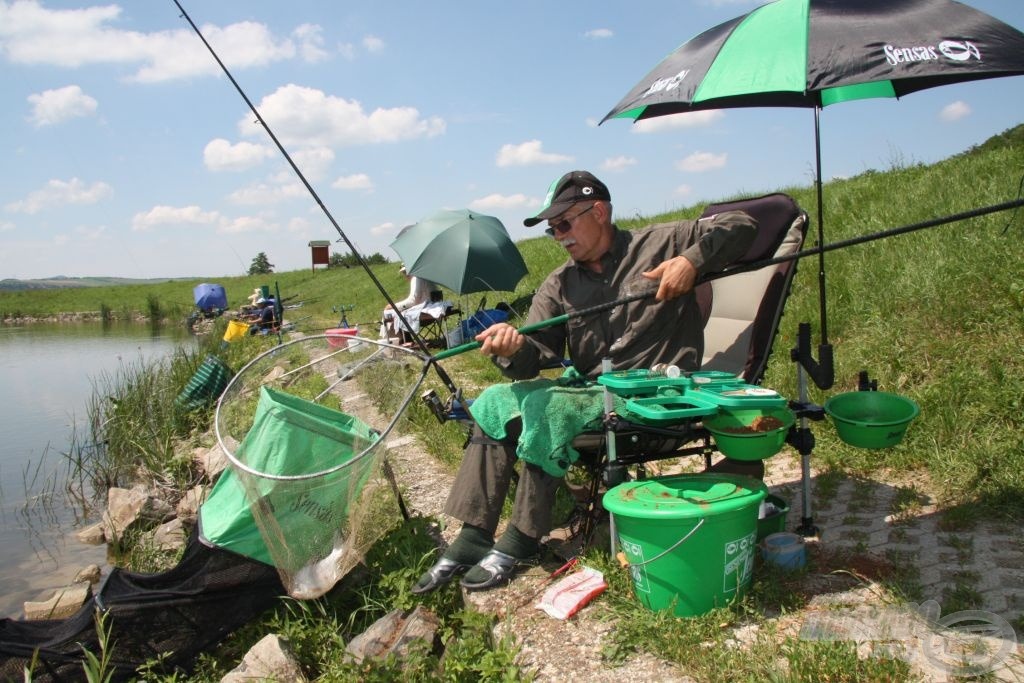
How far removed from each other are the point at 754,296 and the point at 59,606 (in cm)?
476

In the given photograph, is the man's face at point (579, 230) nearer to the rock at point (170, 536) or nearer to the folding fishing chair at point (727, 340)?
the folding fishing chair at point (727, 340)

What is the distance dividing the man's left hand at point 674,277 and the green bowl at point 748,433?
0.55 meters

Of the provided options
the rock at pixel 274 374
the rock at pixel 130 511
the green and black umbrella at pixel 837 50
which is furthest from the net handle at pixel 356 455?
the rock at pixel 130 511

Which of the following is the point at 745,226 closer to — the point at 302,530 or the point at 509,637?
the point at 509,637

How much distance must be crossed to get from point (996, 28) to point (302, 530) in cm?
317

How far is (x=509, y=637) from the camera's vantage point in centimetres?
249

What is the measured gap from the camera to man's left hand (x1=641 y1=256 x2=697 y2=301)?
9.11 ft

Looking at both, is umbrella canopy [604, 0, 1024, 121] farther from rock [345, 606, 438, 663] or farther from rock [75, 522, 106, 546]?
rock [75, 522, 106, 546]

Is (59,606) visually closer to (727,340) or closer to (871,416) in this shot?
(727,340)

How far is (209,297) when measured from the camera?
27.3 meters

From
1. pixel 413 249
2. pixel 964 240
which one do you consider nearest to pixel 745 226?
pixel 964 240

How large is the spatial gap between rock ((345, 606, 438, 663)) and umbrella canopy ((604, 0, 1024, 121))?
7.68 feet

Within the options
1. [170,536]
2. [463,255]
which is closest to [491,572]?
[170,536]

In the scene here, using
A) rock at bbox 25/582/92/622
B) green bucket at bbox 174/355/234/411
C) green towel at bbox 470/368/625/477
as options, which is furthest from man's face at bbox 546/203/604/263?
green bucket at bbox 174/355/234/411
